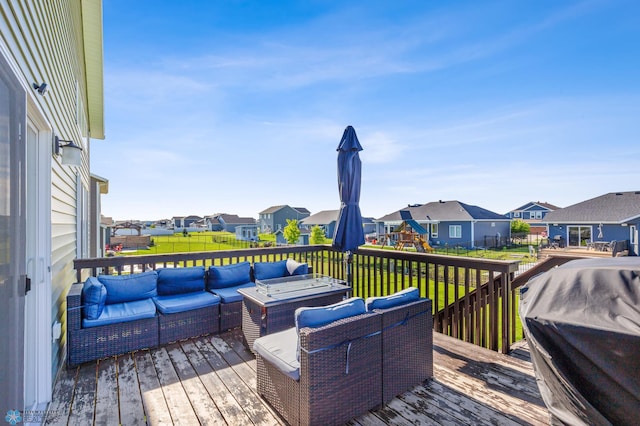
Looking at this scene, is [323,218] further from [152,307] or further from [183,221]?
[183,221]

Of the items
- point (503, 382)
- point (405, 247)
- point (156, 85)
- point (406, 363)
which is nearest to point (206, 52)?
point (156, 85)

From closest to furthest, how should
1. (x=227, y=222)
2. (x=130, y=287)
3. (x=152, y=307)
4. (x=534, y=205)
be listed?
(x=152, y=307), (x=130, y=287), (x=534, y=205), (x=227, y=222)

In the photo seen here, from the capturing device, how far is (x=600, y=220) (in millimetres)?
18109

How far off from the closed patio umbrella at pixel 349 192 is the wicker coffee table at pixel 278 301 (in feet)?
2.33

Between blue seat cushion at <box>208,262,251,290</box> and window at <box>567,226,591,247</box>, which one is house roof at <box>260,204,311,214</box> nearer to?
window at <box>567,226,591,247</box>

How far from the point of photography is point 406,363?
2523 mm

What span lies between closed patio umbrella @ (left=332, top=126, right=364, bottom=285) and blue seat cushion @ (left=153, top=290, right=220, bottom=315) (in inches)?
73.5

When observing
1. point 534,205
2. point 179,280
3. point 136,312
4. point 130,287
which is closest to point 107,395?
point 136,312

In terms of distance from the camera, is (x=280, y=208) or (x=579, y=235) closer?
(x=579, y=235)

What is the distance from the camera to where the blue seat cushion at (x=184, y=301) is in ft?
11.7

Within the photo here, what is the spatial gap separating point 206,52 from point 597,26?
25.9 ft

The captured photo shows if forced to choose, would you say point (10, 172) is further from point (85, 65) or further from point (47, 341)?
point (85, 65)

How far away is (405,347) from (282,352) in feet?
3.33

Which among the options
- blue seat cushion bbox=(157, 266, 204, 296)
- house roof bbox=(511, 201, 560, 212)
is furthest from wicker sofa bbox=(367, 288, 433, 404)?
house roof bbox=(511, 201, 560, 212)
